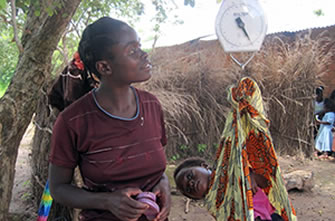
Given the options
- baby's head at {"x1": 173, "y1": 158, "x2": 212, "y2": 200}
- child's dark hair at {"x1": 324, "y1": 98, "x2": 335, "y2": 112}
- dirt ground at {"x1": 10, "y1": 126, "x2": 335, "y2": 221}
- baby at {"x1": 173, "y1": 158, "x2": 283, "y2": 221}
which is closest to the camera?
baby at {"x1": 173, "y1": 158, "x2": 283, "y2": 221}

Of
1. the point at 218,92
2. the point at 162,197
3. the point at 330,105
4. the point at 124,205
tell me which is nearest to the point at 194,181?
the point at 162,197

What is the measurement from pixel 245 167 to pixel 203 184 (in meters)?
0.43

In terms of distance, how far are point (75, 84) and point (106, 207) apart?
1.04m

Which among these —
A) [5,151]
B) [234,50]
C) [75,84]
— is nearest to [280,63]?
[234,50]

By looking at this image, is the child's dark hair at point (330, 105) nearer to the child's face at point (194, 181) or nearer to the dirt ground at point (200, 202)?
the dirt ground at point (200, 202)

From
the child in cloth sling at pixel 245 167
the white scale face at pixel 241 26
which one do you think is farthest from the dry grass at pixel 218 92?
the child in cloth sling at pixel 245 167

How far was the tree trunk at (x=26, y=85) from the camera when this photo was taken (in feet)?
5.51

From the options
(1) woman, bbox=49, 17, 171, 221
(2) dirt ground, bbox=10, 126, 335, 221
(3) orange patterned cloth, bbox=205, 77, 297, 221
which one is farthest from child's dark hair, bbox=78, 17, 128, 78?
(2) dirt ground, bbox=10, 126, 335, 221

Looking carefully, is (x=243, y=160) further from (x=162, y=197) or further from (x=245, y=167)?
(x=162, y=197)

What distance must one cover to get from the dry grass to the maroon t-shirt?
3.08 meters

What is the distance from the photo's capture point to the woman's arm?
3.02 feet

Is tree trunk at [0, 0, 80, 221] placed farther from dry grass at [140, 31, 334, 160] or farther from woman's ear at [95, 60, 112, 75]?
dry grass at [140, 31, 334, 160]

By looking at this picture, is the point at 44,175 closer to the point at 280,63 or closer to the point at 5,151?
the point at 5,151

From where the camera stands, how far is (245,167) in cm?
143
